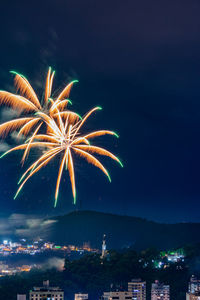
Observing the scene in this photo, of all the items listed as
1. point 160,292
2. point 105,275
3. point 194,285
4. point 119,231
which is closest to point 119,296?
point 160,292

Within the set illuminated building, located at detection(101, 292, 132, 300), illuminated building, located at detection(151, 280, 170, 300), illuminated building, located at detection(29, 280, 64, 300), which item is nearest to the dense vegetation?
illuminated building, located at detection(151, 280, 170, 300)

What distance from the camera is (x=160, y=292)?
72.2ft

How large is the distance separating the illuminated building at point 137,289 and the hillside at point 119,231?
1288 cm

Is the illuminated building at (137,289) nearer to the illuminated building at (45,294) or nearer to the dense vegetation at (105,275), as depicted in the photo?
the dense vegetation at (105,275)

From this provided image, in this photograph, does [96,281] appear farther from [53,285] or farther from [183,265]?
[183,265]

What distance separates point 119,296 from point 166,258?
9.03 m

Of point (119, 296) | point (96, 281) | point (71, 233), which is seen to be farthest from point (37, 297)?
point (71, 233)

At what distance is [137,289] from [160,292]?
3.25 feet

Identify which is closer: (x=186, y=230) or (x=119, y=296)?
(x=119, y=296)

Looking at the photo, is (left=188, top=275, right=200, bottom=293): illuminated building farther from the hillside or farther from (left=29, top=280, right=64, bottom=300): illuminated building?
the hillside

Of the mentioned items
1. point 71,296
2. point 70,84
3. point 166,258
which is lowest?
point 71,296

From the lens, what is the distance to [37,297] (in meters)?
19.0

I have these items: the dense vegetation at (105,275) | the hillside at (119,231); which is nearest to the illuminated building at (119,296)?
the dense vegetation at (105,275)

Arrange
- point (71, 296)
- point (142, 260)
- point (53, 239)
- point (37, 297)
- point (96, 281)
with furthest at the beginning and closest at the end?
point (53, 239)
point (142, 260)
point (96, 281)
point (71, 296)
point (37, 297)
